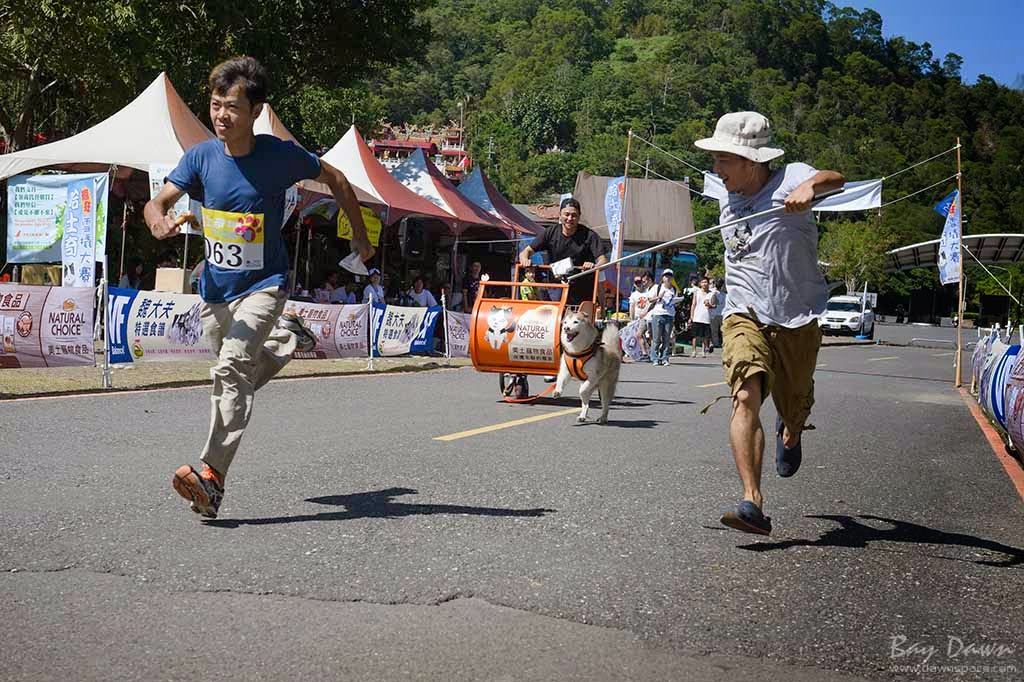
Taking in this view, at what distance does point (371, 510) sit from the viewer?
570 cm

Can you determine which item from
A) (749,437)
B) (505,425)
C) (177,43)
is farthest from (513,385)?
(177,43)

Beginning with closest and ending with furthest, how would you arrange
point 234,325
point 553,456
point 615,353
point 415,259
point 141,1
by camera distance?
1. point 234,325
2. point 553,456
3. point 615,353
4. point 141,1
5. point 415,259

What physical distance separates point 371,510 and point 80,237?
29.2 feet

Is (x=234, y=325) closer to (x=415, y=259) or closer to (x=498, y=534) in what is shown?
(x=498, y=534)

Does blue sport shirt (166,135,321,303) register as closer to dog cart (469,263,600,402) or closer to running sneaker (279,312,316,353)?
running sneaker (279,312,316,353)

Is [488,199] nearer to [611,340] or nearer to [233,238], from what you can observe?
[611,340]

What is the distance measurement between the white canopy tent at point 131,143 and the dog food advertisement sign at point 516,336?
A: 9.10 meters

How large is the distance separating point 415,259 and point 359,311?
10.7 m

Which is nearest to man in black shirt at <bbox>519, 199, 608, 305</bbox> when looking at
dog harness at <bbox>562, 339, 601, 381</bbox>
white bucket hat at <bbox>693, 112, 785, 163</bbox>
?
dog harness at <bbox>562, 339, 601, 381</bbox>

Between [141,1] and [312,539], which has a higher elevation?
[141,1]

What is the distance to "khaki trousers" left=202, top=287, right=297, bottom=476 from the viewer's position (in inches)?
213

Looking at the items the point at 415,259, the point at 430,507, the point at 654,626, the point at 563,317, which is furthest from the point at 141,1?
the point at 654,626

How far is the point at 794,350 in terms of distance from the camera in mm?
5609

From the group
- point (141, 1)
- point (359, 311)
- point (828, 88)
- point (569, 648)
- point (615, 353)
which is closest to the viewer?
point (569, 648)
